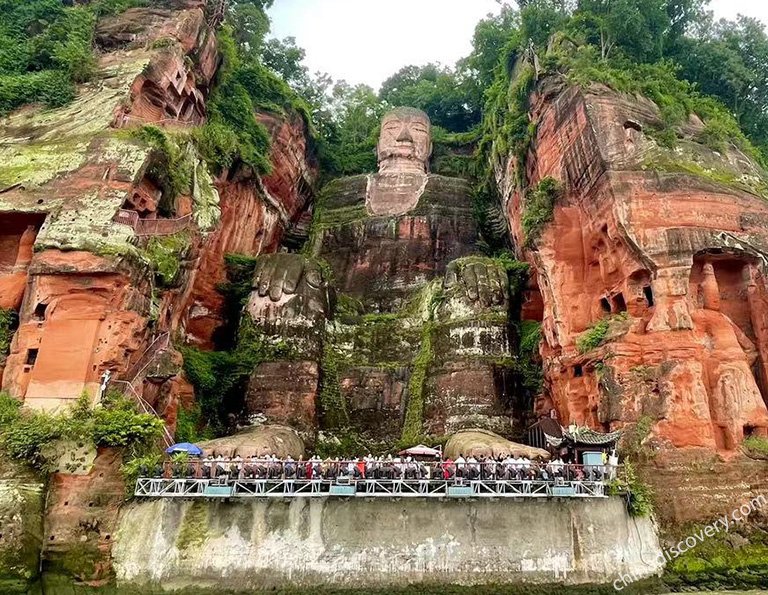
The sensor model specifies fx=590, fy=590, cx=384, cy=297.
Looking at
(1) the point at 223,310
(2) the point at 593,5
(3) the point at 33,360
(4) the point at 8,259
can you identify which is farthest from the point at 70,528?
(2) the point at 593,5

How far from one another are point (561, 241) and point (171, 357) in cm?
1533

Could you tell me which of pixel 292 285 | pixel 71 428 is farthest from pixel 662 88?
pixel 71 428

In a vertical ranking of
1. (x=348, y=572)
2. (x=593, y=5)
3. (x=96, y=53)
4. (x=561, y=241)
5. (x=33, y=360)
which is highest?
(x=593, y=5)

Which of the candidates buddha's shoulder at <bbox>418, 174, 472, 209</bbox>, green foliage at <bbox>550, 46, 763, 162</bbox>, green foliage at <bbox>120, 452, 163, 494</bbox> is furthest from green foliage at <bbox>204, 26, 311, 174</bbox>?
green foliage at <bbox>550, 46, 763, 162</bbox>

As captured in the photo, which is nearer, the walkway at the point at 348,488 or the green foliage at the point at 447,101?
the walkway at the point at 348,488

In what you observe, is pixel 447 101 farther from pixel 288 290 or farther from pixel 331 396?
pixel 331 396

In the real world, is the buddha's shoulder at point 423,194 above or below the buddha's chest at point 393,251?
above

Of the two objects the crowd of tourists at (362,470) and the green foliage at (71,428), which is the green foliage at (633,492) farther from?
the green foliage at (71,428)

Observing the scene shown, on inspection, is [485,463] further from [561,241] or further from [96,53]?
[96,53]

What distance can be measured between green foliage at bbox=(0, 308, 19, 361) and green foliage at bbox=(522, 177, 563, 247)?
18.5 metres

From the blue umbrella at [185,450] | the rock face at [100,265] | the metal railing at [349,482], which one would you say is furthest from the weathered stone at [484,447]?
the blue umbrella at [185,450]

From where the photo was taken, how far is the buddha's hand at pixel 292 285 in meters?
24.8

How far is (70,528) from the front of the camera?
14.2 meters

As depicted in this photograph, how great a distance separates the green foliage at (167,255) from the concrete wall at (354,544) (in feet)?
25.4
